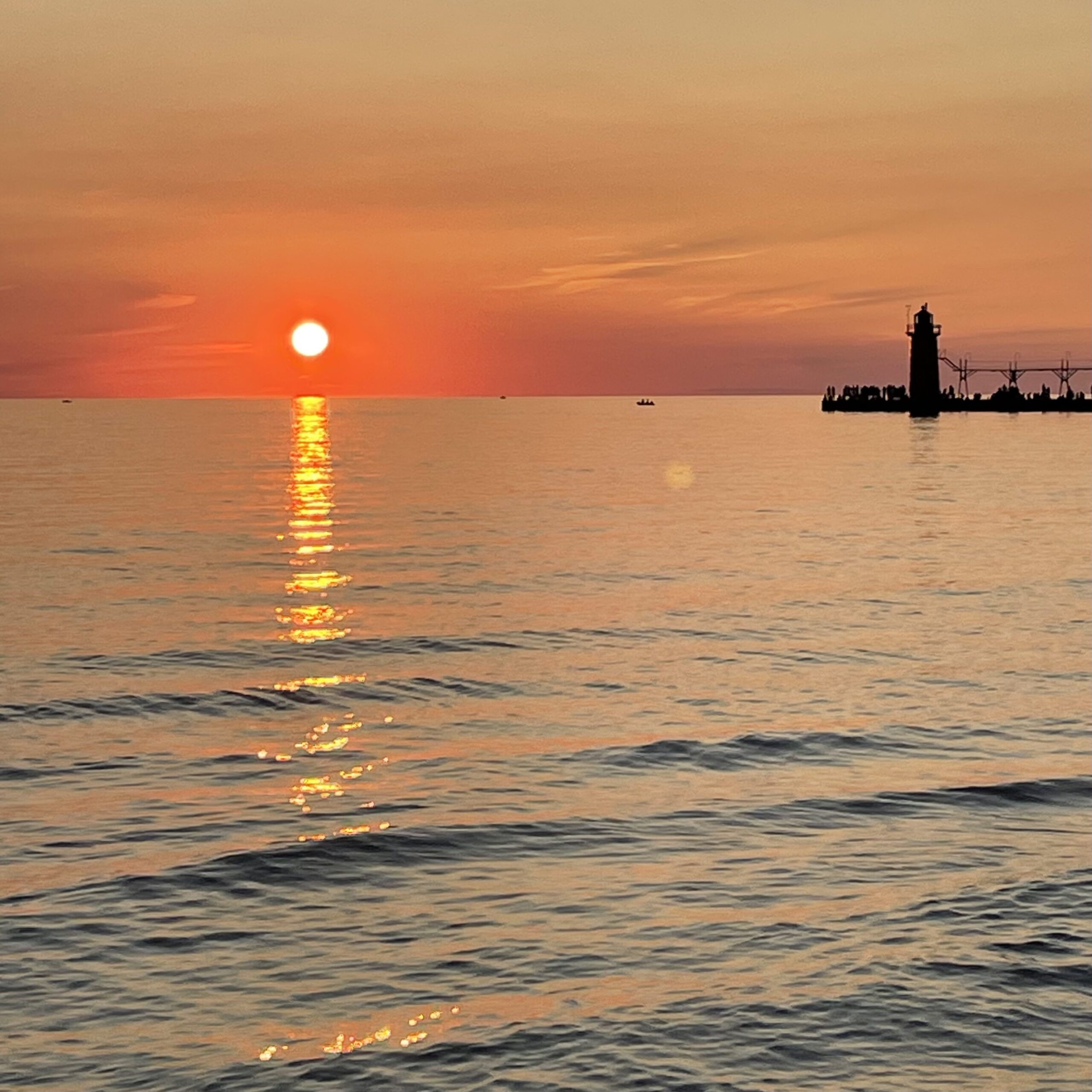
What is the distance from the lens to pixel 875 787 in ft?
57.8

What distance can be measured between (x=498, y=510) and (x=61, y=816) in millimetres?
48510

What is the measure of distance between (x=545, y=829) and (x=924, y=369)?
550ft

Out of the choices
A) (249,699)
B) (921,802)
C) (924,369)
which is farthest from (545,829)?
(924,369)

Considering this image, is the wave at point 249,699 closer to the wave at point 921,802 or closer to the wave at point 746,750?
the wave at point 746,750

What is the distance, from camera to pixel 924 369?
576 ft

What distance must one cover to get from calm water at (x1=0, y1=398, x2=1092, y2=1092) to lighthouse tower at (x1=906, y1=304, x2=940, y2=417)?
130358 millimetres

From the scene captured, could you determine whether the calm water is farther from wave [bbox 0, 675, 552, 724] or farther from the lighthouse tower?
the lighthouse tower

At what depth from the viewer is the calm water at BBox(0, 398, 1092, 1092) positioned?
34.7ft

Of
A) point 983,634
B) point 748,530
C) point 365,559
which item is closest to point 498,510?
point 748,530

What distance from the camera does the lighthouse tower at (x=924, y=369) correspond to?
543ft

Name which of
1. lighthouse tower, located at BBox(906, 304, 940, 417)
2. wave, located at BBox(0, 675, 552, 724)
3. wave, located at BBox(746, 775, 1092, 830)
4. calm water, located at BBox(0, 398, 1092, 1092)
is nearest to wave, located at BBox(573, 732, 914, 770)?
calm water, located at BBox(0, 398, 1092, 1092)

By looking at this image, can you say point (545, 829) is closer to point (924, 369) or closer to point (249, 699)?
point (249, 699)

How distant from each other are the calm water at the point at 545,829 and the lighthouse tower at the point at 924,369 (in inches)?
5132

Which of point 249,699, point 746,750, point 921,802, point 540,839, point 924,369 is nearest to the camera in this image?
point 540,839
